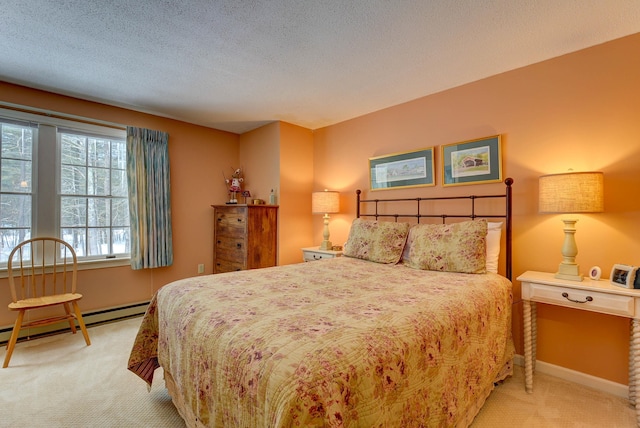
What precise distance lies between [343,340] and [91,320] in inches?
134

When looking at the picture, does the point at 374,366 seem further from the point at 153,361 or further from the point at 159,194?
the point at 159,194

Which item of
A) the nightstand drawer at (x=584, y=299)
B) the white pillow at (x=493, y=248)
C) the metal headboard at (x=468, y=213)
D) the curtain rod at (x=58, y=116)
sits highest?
the curtain rod at (x=58, y=116)

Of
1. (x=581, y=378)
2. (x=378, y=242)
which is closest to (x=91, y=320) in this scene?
(x=378, y=242)

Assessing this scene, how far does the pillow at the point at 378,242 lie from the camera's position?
265 centimetres

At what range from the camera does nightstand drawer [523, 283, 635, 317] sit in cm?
168

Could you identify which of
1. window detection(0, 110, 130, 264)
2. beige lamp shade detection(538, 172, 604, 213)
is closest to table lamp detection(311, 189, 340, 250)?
beige lamp shade detection(538, 172, 604, 213)

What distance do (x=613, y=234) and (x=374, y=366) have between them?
2135mm

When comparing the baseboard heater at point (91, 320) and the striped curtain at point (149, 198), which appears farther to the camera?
the striped curtain at point (149, 198)

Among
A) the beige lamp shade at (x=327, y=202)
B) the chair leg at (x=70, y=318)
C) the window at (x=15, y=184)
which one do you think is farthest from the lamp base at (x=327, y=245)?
the window at (x=15, y=184)

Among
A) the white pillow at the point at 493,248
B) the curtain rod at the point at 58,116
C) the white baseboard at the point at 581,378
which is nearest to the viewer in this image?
the white baseboard at the point at 581,378

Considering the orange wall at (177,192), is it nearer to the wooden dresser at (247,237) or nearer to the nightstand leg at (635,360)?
the wooden dresser at (247,237)

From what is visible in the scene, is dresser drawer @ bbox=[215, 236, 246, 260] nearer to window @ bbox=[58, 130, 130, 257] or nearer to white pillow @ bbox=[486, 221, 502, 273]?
window @ bbox=[58, 130, 130, 257]

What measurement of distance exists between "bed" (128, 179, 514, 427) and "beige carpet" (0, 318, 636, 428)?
0.53 feet

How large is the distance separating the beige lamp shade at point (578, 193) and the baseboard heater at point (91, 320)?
166 inches
